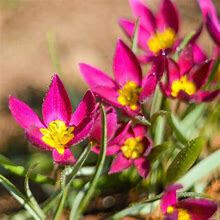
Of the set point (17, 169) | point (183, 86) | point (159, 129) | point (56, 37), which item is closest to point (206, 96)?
point (183, 86)

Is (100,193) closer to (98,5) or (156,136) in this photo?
(156,136)

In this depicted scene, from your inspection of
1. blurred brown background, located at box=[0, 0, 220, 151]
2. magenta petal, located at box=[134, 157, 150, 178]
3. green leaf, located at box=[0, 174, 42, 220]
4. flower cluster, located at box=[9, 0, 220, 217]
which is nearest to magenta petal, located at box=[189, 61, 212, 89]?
flower cluster, located at box=[9, 0, 220, 217]

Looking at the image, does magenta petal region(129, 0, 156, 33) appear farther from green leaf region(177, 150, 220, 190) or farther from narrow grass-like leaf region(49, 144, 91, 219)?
narrow grass-like leaf region(49, 144, 91, 219)

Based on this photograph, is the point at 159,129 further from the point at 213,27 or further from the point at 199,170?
the point at 213,27

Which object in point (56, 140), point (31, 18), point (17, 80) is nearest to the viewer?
point (56, 140)

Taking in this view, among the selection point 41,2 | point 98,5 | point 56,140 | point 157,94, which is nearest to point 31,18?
point 41,2

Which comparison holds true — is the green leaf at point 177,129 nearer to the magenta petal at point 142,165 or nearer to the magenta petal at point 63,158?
the magenta petal at point 142,165
